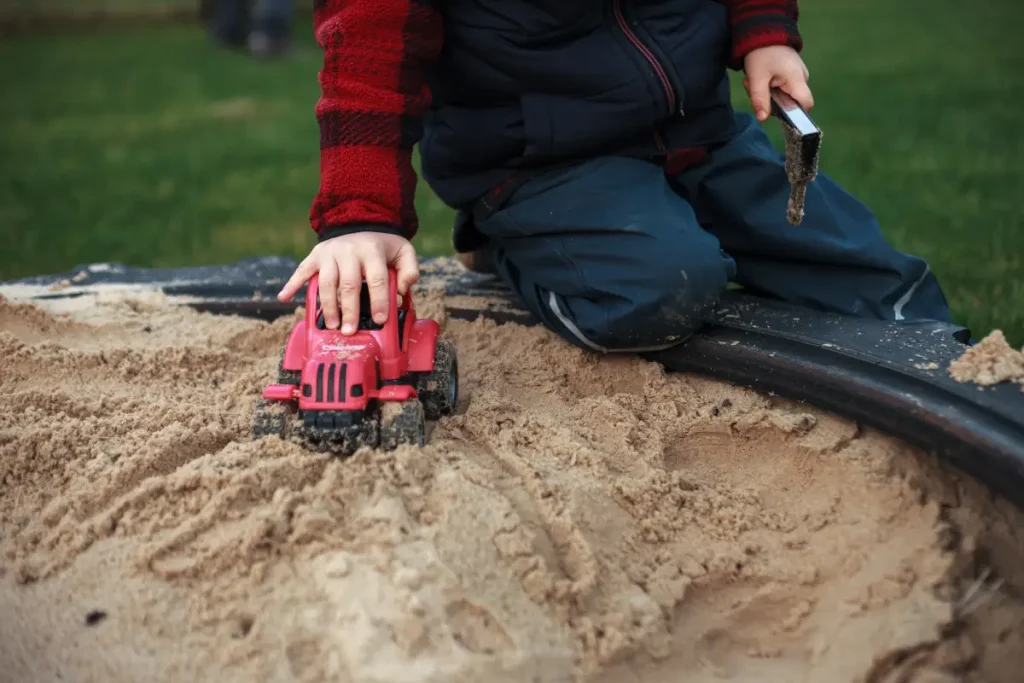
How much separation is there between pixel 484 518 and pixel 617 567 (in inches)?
6.2

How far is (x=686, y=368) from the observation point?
162cm

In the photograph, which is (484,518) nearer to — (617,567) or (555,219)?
(617,567)

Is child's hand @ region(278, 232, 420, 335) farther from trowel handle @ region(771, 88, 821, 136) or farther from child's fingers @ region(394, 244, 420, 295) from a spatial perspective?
trowel handle @ region(771, 88, 821, 136)

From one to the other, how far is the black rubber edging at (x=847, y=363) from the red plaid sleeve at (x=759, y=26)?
0.40 metres

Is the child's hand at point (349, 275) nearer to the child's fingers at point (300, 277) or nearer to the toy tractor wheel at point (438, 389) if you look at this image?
the child's fingers at point (300, 277)

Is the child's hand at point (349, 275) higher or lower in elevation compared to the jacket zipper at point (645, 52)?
lower

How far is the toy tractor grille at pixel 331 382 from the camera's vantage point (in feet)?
4.27

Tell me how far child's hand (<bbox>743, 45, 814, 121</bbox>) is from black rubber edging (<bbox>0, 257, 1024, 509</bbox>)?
317mm

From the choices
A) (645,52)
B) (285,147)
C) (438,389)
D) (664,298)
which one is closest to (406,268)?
(438,389)

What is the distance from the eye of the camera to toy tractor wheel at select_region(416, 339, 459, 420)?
1.42 m

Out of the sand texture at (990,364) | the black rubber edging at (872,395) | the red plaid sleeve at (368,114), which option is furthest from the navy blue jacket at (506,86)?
the sand texture at (990,364)

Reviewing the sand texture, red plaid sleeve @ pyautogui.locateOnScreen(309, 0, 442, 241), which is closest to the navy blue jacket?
red plaid sleeve @ pyautogui.locateOnScreen(309, 0, 442, 241)

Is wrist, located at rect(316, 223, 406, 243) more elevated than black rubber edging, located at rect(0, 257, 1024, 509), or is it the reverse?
wrist, located at rect(316, 223, 406, 243)

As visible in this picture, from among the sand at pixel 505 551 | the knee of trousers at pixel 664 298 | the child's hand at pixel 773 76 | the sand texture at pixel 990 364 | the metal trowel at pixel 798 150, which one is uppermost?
the child's hand at pixel 773 76
